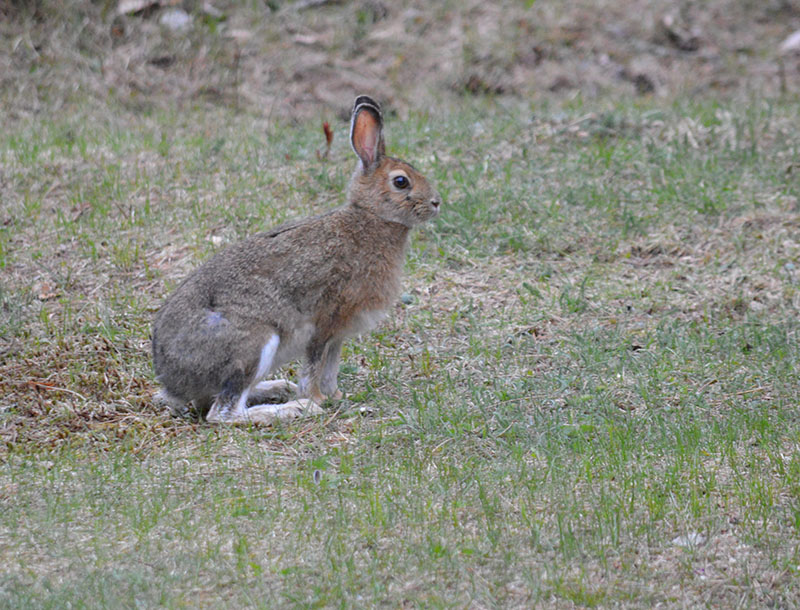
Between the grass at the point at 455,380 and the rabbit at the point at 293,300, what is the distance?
0.93ft

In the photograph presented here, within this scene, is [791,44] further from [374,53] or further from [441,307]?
[441,307]

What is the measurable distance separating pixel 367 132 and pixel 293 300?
109 cm

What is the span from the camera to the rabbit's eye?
255 inches

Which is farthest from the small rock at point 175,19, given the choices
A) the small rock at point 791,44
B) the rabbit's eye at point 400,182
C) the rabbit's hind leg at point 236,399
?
the rabbit's hind leg at point 236,399

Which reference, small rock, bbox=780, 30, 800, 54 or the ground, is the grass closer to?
the ground

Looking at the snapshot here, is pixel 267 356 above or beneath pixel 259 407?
above

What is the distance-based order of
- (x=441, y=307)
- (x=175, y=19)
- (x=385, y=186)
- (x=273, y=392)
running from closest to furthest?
(x=385, y=186)
(x=273, y=392)
(x=441, y=307)
(x=175, y=19)

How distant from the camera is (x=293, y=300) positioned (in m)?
6.12

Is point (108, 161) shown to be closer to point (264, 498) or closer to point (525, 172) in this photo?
point (525, 172)

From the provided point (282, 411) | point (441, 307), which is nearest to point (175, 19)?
point (441, 307)

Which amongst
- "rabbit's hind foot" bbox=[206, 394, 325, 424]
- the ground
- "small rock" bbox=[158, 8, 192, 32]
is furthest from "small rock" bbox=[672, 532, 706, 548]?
"small rock" bbox=[158, 8, 192, 32]

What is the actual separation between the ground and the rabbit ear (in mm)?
1248

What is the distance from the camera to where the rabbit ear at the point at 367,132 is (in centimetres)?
638

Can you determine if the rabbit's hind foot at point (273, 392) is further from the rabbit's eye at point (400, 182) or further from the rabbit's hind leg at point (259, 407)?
the rabbit's eye at point (400, 182)
